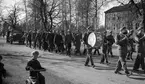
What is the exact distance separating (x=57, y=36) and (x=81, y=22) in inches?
1159

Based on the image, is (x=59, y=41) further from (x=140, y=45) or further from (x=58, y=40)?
(x=140, y=45)

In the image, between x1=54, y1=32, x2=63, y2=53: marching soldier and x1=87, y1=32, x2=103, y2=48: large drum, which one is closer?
x1=87, y1=32, x2=103, y2=48: large drum

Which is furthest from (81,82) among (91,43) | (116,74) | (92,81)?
(91,43)

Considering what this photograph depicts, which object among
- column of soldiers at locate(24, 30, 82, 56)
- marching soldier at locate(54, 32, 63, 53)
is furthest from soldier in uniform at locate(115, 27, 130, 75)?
marching soldier at locate(54, 32, 63, 53)

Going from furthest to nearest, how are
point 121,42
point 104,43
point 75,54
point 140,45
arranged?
point 75,54
point 104,43
point 140,45
point 121,42

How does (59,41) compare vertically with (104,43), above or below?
above

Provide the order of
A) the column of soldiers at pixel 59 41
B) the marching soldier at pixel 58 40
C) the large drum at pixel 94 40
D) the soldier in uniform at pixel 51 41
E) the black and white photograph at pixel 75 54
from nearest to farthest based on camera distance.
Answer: the black and white photograph at pixel 75 54 → the large drum at pixel 94 40 → the column of soldiers at pixel 59 41 → the marching soldier at pixel 58 40 → the soldier in uniform at pixel 51 41

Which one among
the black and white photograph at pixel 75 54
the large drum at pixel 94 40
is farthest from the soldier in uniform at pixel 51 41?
the large drum at pixel 94 40

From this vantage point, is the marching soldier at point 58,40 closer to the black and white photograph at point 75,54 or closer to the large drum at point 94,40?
the black and white photograph at point 75,54

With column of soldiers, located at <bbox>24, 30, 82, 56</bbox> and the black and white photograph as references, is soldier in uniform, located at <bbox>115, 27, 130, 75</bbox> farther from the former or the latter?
column of soldiers, located at <bbox>24, 30, 82, 56</bbox>

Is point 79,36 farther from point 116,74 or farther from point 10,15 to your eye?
point 10,15

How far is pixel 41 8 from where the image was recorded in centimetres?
2962

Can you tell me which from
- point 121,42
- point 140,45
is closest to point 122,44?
point 121,42

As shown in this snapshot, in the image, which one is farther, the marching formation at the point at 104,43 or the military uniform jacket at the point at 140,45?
the military uniform jacket at the point at 140,45
